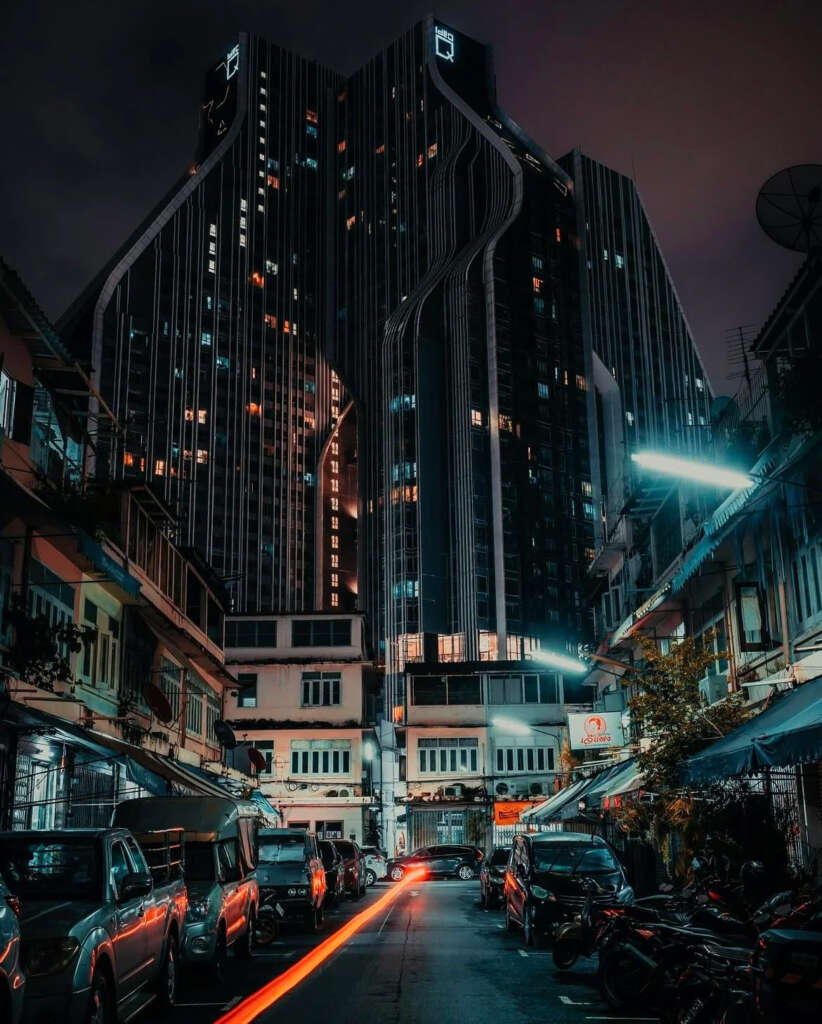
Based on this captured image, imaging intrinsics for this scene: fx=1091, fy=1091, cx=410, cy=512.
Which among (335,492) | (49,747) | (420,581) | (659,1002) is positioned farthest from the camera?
(335,492)

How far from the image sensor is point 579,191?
141 m

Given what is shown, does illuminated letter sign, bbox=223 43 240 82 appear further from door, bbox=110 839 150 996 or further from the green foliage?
door, bbox=110 839 150 996

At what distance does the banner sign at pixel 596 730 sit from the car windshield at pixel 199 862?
2066 centimetres

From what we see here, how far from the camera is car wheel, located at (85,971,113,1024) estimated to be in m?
8.95

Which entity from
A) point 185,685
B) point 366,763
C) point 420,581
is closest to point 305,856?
point 185,685

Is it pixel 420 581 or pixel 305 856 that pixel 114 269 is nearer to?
pixel 420 581

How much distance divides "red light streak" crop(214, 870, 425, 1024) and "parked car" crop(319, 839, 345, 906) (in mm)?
2751

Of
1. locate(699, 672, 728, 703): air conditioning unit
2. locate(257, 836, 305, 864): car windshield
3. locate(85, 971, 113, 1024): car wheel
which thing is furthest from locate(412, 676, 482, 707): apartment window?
locate(85, 971, 113, 1024): car wheel

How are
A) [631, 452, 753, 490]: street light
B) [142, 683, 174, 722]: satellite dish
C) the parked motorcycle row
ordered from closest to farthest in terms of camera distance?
the parked motorcycle row
[631, 452, 753, 490]: street light
[142, 683, 174, 722]: satellite dish

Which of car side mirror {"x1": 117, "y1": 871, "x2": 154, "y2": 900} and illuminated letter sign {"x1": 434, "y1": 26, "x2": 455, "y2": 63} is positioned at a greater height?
illuminated letter sign {"x1": 434, "y1": 26, "x2": 455, "y2": 63}

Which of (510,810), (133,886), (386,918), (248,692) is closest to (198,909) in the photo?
(133,886)

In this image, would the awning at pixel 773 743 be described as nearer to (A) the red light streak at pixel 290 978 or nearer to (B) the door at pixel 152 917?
(A) the red light streak at pixel 290 978

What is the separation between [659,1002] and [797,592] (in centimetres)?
1113

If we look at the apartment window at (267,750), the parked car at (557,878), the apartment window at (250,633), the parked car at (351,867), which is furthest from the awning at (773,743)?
the apartment window at (250,633)
